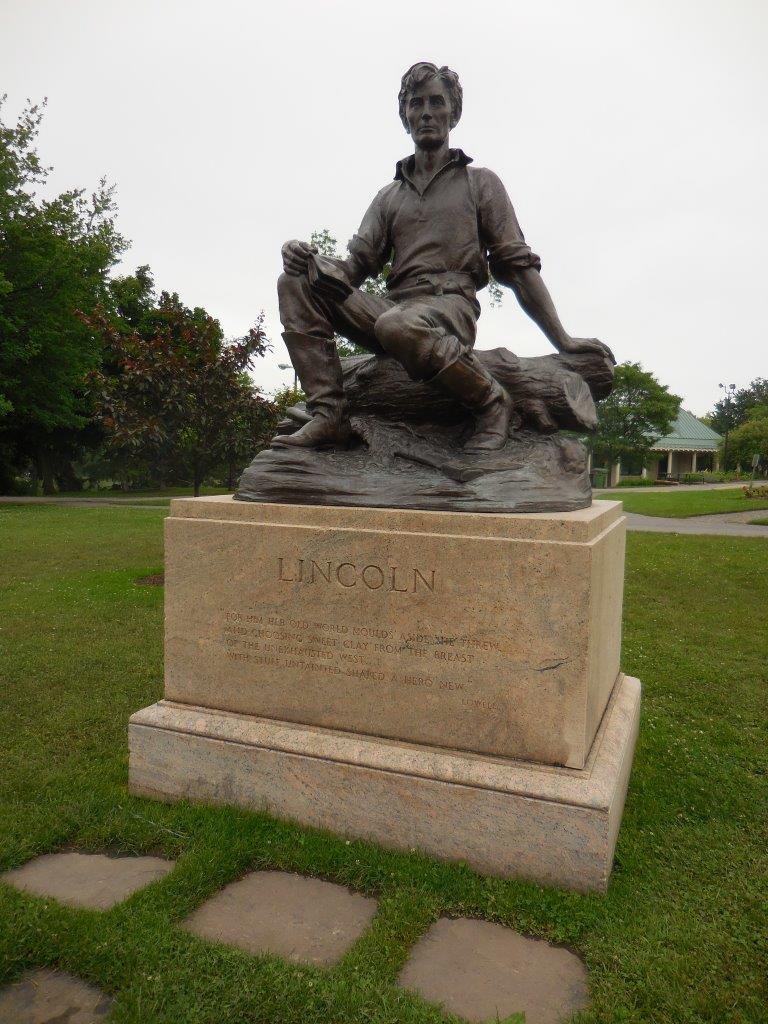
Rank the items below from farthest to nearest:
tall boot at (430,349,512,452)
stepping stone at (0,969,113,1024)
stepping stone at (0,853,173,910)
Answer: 1. tall boot at (430,349,512,452)
2. stepping stone at (0,853,173,910)
3. stepping stone at (0,969,113,1024)

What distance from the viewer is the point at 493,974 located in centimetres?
222

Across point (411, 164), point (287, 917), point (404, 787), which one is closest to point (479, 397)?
point (411, 164)

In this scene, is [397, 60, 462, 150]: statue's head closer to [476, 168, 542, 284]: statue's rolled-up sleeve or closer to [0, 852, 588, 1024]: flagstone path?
[476, 168, 542, 284]: statue's rolled-up sleeve

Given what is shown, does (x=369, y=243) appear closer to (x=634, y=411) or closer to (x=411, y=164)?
(x=411, y=164)

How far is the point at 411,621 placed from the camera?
9.65 feet

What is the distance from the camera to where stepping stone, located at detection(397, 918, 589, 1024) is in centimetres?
209

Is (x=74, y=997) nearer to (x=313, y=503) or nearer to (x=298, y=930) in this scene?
(x=298, y=930)

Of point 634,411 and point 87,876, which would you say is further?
point 634,411

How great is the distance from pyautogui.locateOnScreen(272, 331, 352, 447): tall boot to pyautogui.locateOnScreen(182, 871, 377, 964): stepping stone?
1.99 meters

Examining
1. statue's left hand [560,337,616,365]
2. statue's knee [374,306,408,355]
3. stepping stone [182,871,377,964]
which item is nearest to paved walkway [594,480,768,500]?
statue's left hand [560,337,616,365]

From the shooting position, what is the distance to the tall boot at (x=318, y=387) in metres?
3.50

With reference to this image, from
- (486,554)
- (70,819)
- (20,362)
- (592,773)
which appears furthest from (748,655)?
(20,362)

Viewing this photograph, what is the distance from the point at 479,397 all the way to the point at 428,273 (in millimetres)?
796

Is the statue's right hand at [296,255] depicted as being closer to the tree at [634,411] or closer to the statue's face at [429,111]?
the statue's face at [429,111]
